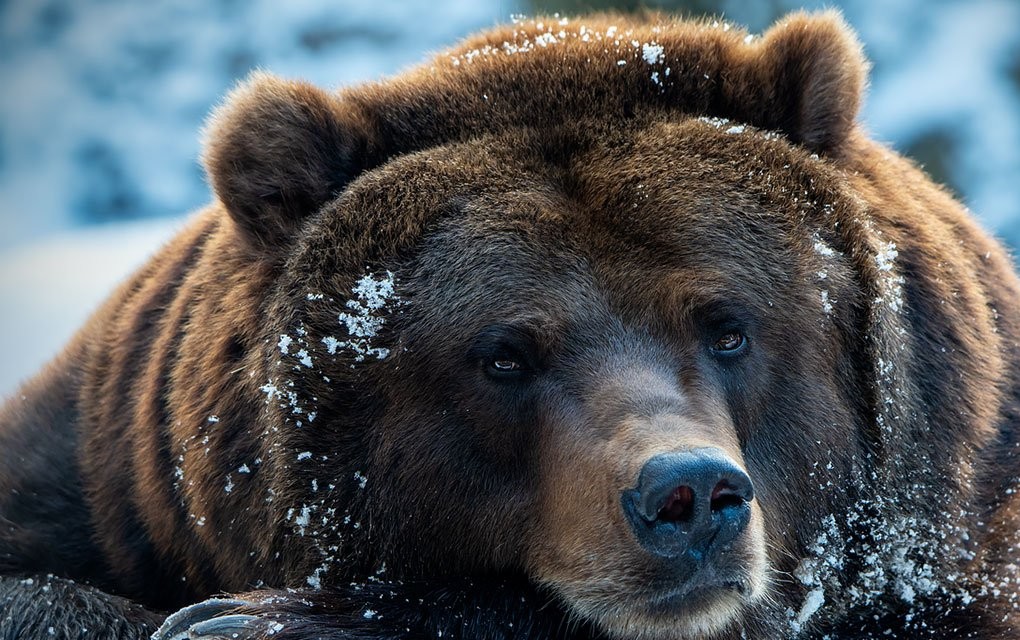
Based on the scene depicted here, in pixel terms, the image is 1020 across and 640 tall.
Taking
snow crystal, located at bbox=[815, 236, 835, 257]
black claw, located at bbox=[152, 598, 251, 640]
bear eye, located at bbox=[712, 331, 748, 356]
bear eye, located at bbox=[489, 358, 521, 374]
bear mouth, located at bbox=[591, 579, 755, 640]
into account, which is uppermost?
snow crystal, located at bbox=[815, 236, 835, 257]

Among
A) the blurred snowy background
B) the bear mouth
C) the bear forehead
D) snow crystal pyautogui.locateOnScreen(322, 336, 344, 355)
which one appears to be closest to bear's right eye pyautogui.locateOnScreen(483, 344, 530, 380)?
the bear forehead

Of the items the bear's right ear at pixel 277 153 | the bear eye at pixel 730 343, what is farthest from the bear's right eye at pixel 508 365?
the bear's right ear at pixel 277 153

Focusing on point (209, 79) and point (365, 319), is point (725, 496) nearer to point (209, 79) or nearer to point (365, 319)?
point (365, 319)

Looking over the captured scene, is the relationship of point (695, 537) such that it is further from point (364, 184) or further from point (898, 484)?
point (364, 184)

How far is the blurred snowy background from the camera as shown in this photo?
11211 millimetres

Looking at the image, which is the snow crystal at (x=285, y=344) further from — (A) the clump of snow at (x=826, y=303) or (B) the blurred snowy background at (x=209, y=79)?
(B) the blurred snowy background at (x=209, y=79)

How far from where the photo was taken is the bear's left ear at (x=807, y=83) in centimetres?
438

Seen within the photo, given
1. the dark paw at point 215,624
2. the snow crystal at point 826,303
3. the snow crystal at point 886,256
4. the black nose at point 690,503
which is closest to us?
the black nose at point 690,503

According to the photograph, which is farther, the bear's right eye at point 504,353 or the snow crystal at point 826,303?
the snow crystal at point 826,303

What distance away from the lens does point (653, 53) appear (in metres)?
4.41

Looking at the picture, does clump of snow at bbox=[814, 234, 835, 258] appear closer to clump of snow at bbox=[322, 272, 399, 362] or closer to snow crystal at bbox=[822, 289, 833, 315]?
snow crystal at bbox=[822, 289, 833, 315]

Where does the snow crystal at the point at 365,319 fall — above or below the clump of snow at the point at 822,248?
below

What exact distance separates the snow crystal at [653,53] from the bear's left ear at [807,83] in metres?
0.29

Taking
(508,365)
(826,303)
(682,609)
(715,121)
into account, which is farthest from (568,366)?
(715,121)
